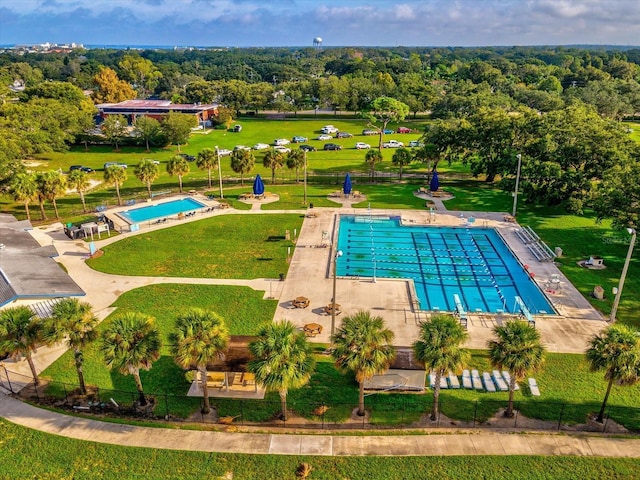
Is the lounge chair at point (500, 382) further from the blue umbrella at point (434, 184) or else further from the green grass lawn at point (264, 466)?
the blue umbrella at point (434, 184)

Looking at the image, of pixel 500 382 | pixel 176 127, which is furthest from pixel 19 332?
pixel 176 127

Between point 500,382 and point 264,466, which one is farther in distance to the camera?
point 500,382

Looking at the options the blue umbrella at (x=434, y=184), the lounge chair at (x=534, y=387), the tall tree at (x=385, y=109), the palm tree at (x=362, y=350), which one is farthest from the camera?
the tall tree at (x=385, y=109)

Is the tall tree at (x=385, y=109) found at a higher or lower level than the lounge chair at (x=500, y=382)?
higher

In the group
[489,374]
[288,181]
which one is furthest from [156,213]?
[489,374]

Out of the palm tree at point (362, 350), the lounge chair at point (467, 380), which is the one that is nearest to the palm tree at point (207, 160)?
the palm tree at point (362, 350)

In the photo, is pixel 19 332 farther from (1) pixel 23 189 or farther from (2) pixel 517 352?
(1) pixel 23 189
